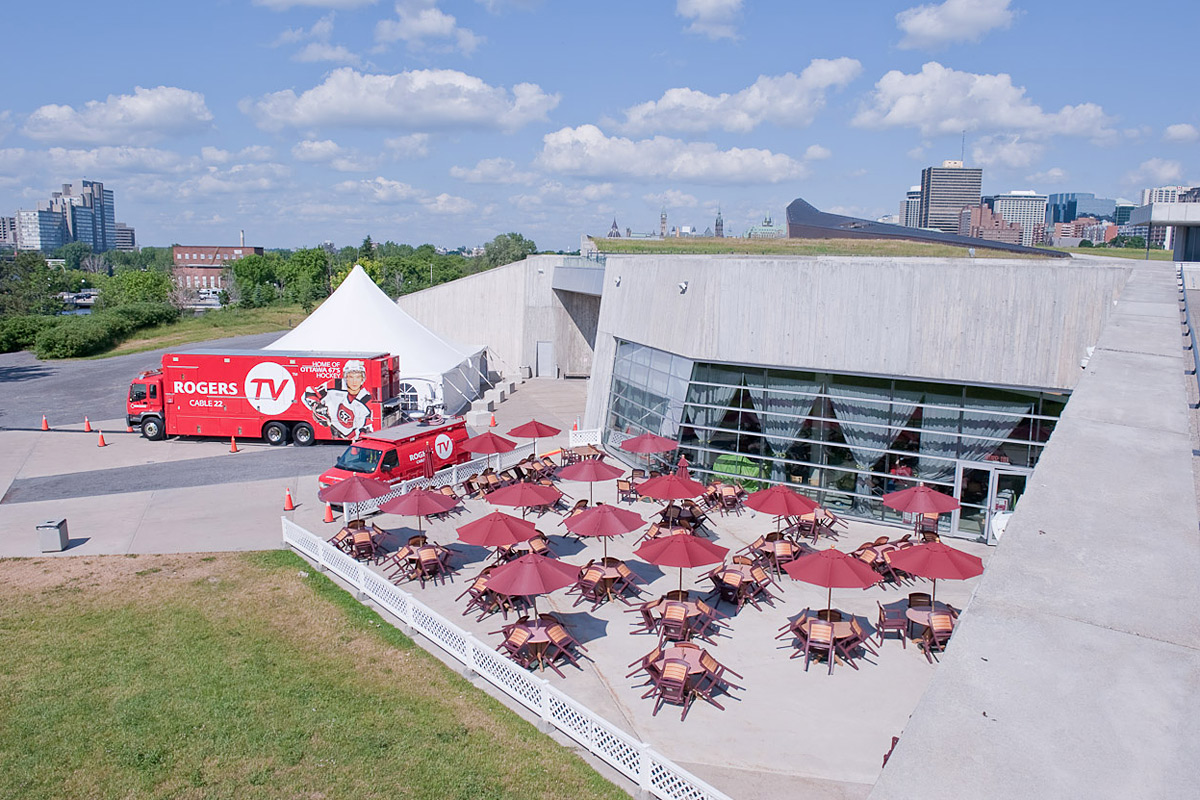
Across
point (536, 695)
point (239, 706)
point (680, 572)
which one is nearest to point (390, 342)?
point (680, 572)

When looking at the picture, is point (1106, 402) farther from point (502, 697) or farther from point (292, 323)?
point (292, 323)

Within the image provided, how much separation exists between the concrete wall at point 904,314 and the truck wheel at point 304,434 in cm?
1314

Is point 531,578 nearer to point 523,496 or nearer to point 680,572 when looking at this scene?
point 680,572

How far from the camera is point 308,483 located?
2219 cm

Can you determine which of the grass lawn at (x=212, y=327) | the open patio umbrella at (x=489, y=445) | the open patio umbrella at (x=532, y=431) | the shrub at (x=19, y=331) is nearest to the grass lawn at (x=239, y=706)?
the open patio umbrella at (x=489, y=445)

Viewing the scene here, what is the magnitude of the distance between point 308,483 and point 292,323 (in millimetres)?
51470

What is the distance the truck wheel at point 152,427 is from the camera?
27.6 meters

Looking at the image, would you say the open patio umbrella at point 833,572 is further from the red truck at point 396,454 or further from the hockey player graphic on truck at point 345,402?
the hockey player graphic on truck at point 345,402

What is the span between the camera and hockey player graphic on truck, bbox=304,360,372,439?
86.3 ft

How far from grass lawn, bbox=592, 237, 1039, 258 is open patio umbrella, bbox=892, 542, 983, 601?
12.4m

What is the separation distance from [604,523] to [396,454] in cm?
842

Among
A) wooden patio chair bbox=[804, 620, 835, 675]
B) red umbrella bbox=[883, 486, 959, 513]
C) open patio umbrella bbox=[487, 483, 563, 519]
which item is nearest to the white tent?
open patio umbrella bbox=[487, 483, 563, 519]

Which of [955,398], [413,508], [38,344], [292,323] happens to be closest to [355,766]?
[413,508]

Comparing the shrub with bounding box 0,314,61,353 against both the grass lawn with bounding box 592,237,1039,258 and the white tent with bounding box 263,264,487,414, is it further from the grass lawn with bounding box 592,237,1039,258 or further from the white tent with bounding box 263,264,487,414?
the grass lawn with bounding box 592,237,1039,258
